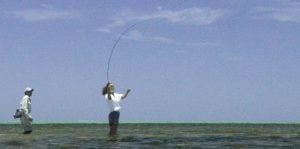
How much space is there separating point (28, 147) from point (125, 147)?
366 centimetres

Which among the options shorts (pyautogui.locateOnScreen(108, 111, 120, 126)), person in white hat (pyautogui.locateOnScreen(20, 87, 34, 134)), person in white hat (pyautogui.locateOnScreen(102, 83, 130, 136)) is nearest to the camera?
person in white hat (pyautogui.locateOnScreen(102, 83, 130, 136))

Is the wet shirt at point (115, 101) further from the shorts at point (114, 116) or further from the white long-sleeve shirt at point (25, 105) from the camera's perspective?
the white long-sleeve shirt at point (25, 105)

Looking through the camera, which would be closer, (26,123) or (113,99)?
(113,99)

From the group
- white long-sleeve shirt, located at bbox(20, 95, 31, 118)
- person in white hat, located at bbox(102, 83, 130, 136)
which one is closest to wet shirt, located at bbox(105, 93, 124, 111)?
person in white hat, located at bbox(102, 83, 130, 136)

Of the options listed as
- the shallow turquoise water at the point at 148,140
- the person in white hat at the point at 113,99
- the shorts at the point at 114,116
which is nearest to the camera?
the shallow turquoise water at the point at 148,140

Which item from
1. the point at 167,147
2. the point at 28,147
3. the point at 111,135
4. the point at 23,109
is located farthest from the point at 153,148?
the point at 23,109

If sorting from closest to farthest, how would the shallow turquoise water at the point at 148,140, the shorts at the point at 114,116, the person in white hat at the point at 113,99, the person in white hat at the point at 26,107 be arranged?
the shallow turquoise water at the point at 148,140
the person in white hat at the point at 113,99
the shorts at the point at 114,116
the person in white hat at the point at 26,107

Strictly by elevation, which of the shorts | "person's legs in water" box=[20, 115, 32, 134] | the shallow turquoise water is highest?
the shorts

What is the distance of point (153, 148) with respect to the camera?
21.8 meters

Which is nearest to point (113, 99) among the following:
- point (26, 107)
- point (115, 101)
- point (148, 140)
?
point (115, 101)

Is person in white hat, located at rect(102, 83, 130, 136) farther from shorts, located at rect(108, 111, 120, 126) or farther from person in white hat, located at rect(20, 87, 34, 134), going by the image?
person in white hat, located at rect(20, 87, 34, 134)

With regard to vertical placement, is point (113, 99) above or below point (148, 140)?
above

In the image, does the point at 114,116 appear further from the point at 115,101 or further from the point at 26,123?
the point at 26,123

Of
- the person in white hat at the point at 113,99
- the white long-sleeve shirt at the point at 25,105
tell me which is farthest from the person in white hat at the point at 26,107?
the person in white hat at the point at 113,99
